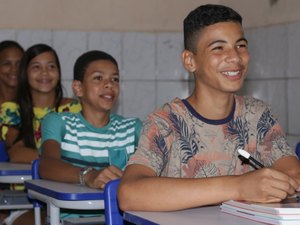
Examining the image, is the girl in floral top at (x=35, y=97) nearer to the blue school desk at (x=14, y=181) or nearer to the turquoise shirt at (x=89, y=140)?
the blue school desk at (x=14, y=181)

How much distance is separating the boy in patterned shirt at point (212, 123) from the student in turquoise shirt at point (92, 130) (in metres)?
0.90

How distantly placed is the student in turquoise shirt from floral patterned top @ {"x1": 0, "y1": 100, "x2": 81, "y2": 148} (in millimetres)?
491

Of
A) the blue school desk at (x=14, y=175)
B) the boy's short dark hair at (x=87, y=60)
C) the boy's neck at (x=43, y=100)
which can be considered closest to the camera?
the blue school desk at (x=14, y=175)

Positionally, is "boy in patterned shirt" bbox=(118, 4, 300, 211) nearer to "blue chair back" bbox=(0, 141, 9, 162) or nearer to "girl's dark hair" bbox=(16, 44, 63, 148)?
"blue chair back" bbox=(0, 141, 9, 162)

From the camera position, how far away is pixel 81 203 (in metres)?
2.31

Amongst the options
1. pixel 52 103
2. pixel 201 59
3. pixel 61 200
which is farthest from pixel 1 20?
pixel 201 59

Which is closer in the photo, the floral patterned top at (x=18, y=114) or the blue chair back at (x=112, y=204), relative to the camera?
the blue chair back at (x=112, y=204)

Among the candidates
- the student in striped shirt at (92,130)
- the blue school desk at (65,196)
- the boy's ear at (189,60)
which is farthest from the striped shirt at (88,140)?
the boy's ear at (189,60)

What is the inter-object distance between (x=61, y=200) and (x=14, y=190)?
4.96ft

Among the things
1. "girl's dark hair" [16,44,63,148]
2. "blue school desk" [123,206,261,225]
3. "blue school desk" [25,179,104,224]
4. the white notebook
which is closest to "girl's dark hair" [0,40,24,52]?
"girl's dark hair" [16,44,63,148]

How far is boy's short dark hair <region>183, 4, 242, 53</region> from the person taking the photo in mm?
2016

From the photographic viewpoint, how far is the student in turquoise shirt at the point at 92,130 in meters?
3.02

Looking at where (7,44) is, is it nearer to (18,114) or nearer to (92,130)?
(18,114)

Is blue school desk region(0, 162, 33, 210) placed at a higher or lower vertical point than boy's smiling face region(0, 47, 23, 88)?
lower
